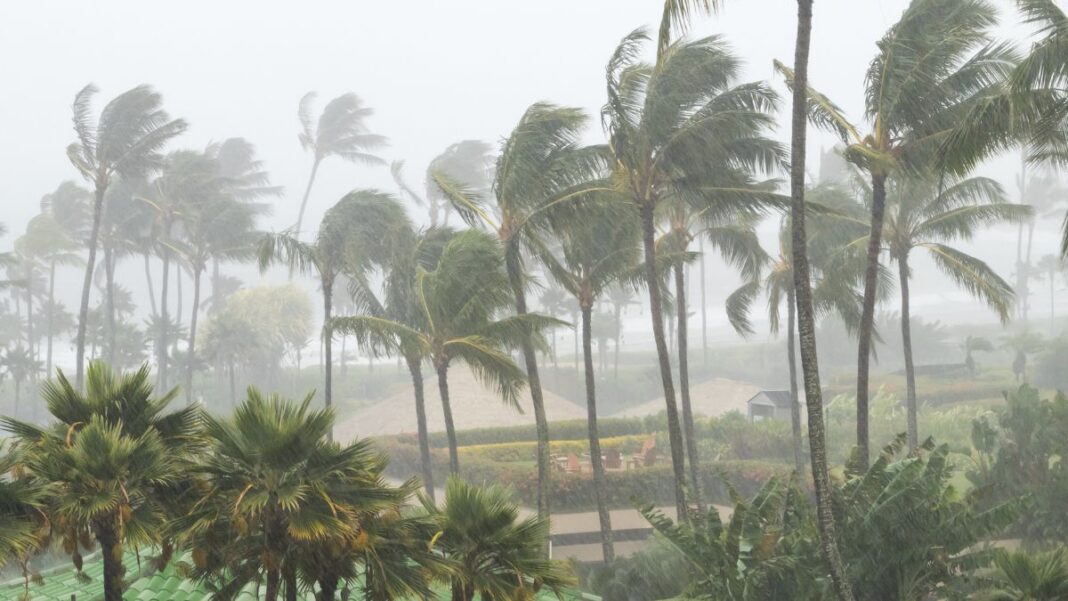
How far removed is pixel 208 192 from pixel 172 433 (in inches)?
1841

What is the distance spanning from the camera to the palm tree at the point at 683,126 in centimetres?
1967

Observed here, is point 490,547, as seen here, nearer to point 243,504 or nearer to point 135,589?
point 243,504

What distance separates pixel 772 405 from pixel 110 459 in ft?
122

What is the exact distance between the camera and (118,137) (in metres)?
41.9

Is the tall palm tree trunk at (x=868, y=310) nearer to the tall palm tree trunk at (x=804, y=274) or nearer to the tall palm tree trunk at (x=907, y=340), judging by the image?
the tall palm tree trunk at (x=804, y=274)

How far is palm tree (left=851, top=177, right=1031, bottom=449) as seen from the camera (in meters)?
24.6

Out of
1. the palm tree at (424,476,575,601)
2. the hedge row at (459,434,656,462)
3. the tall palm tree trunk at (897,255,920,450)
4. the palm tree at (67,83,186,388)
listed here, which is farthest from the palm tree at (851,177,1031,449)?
the palm tree at (67,83,186,388)

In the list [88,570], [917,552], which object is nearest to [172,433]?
[88,570]

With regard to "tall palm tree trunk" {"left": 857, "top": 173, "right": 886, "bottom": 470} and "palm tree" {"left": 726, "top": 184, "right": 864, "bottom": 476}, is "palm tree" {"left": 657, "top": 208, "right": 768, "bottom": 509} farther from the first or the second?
"tall palm tree trunk" {"left": 857, "top": 173, "right": 886, "bottom": 470}

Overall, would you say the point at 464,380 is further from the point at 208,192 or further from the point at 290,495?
the point at 290,495

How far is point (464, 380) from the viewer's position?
58.8 m

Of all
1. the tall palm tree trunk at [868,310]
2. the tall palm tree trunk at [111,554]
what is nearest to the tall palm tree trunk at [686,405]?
the tall palm tree trunk at [868,310]

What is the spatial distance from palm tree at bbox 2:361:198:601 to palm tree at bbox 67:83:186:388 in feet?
109

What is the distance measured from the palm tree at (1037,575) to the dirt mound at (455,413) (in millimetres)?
40105
